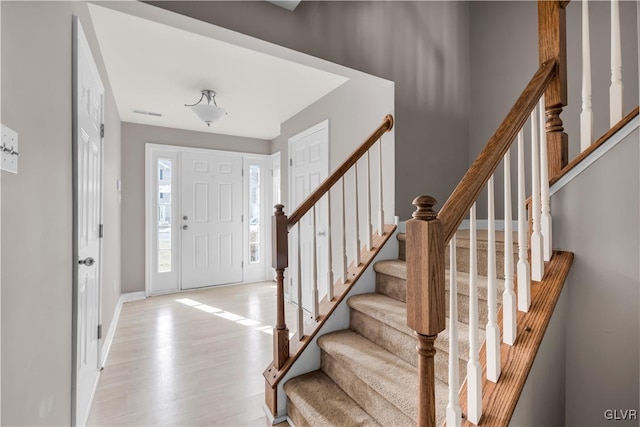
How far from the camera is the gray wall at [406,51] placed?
1907mm

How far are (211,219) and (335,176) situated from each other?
132 inches

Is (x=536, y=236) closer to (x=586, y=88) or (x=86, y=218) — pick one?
(x=586, y=88)

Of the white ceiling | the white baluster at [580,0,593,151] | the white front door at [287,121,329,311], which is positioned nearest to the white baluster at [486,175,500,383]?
the white baluster at [580,0,593,151]

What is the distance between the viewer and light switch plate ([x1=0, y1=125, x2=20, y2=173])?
2.74 feet

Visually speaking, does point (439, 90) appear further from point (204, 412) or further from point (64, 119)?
point (204, 412)

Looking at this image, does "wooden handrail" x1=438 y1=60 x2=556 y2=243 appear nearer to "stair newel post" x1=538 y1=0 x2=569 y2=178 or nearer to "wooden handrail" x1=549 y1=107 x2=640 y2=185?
"stair newel post" x1=538 y1=0 x2=569 y2=178

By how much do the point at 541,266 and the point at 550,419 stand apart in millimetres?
598

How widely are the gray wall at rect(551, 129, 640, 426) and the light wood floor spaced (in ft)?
5.21

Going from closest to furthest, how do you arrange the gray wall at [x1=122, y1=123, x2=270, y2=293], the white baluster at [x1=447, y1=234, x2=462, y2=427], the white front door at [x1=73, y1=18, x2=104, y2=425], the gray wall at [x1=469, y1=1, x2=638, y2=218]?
the white baluster at [x1=447, y1=234, x2=462, y2=427]
the white front door at [x1=73, y1=18, x2=104, y2=425]
the gray wall at [x1=469, y1=1, x2=638, y2=218]
the gray wall at [x1=122, y1=123, x2=270, y2=293]

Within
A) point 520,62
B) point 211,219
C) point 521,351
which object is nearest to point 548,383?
point 521,351

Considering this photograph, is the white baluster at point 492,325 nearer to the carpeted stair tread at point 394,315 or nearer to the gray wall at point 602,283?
the carpeted stair tread at point 394,315

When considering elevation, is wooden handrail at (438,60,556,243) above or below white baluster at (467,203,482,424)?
above

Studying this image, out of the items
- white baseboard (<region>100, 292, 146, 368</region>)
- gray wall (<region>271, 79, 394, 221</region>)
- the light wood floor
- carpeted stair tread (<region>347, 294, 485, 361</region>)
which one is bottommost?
the light wood floor

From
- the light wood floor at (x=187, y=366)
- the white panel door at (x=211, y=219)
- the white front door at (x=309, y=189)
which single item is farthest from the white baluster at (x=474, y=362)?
the white panel door at (x=211, y=219)
